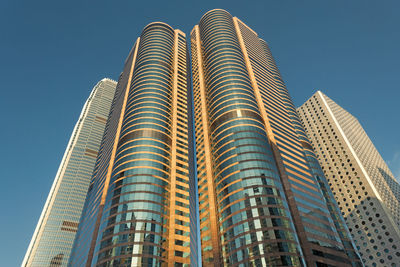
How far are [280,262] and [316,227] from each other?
20.8 metres

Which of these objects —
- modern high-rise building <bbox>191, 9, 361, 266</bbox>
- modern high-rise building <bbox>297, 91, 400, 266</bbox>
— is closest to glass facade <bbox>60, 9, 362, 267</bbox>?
modern high-rise building <bbox>191, 9, 361, 266</bbox>

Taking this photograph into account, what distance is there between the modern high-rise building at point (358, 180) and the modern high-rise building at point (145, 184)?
74.6 meters

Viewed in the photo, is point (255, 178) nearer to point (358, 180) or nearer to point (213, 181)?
point (213, 181)

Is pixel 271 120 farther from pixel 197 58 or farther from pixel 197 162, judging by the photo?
pixel 197 58

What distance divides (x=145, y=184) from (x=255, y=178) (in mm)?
33746

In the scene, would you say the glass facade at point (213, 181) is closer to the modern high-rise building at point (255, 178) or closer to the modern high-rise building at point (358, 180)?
the modern high-rise building at point (255, 178)

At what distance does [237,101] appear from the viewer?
112 m

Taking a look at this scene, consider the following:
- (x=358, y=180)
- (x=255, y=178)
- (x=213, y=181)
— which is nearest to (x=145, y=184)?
(x=213, y=181)

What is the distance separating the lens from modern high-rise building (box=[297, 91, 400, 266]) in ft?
355

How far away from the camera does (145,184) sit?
3487 inches

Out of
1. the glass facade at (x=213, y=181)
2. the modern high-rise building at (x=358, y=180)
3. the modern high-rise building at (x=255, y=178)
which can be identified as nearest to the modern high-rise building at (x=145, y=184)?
the glass facade at (x=213, y=181)

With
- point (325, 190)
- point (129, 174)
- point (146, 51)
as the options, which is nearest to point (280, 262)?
point (325, 190)

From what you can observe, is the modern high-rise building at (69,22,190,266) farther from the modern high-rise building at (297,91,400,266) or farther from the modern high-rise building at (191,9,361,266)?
the modern high-rise building at (297,91,400,266)

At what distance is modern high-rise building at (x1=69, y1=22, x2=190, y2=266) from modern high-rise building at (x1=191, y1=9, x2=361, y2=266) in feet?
31.6
